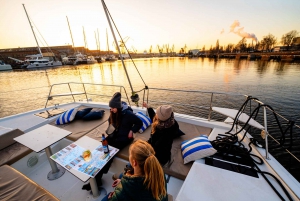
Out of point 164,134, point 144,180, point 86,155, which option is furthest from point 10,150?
point 144,180

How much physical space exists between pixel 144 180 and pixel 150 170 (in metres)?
0.11

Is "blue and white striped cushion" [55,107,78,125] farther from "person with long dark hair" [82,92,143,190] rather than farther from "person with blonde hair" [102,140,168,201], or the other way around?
"person with blonde hair" [102,140,168,201]

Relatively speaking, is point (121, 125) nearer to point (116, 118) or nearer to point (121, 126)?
point (121, 126)

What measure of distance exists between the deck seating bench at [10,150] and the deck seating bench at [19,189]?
0.49 m

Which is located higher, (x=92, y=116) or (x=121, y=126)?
(x=121, y=126)

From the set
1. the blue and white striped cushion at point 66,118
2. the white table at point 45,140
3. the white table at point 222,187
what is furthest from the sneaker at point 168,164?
the blue and white striped cushion at point 66,118

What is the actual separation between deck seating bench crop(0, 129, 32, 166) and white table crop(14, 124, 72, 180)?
47 cm

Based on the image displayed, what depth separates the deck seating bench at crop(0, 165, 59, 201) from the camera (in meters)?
1.76

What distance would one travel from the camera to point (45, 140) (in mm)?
2443

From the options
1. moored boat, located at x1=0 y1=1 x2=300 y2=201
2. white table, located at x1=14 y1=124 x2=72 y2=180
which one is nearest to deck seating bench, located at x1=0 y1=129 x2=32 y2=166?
moored boat, located at x1=0 y1=1 x2=300 y2=201

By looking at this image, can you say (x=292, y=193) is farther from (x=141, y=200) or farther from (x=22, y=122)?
(x=22, y=122)

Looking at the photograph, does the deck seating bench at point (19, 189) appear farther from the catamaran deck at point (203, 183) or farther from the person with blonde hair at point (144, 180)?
the person with blonde hair at point (144, 180)

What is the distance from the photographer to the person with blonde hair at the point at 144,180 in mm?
1071

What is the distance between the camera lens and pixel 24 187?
1.91 metres
